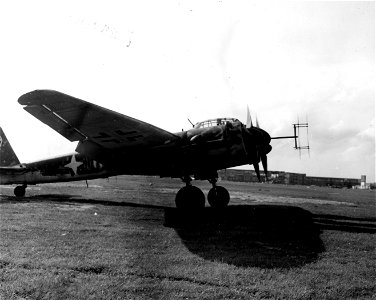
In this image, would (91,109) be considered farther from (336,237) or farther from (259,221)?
(336,237)

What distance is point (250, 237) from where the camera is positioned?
274 inches

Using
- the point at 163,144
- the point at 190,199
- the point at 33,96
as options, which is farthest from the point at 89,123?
the point at 190,199

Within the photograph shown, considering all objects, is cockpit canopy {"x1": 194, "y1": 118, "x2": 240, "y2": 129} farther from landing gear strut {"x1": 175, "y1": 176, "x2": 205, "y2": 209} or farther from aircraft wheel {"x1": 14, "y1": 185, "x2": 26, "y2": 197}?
aircraft wheel {"x1": 14, "y1": 185, "x2": 26, "y2": 197}

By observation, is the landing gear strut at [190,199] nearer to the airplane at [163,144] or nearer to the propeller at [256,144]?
the airplane at [163,144]

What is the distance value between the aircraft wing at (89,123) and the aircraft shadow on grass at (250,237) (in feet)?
8.26

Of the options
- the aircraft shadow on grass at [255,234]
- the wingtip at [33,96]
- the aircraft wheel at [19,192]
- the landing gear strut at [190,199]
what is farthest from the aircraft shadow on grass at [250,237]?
the aircraft wheel at [19,192]

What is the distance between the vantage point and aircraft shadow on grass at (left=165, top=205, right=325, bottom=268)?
5.38m

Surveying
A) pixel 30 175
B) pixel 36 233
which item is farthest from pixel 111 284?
pixel 30 175

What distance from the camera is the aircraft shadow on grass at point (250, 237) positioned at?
17.6ft

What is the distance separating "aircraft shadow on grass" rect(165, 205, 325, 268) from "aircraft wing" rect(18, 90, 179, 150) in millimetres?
2519

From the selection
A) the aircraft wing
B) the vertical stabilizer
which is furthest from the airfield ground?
the vertical stabilizer

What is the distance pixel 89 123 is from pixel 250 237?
197 inches

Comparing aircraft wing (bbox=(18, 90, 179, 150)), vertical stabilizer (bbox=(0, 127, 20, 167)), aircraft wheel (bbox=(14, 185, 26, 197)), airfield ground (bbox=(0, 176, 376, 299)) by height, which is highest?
aircraft wing (bbox=(18, 90, 179, 150))

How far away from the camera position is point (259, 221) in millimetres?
8992
